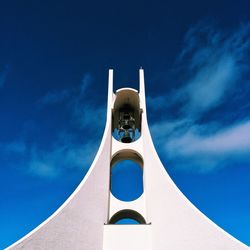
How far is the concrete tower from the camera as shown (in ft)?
15.9

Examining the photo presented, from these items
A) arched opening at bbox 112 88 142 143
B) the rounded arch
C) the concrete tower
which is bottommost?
the concrete tower

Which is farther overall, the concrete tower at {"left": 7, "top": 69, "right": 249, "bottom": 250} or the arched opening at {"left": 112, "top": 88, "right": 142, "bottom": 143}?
the arched opening at {"left": 112, "top": 88, "right": 142, "bottom": 143}

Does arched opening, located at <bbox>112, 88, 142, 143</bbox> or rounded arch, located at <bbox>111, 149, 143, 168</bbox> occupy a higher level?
arched opening, located at <bbox>112, 88, 142, 143</bbox>

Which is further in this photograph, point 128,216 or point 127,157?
point 127,157

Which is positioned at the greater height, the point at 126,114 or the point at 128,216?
the point at 126,114

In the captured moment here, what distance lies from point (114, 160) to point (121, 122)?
138cm

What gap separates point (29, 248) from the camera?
4246 millimetres

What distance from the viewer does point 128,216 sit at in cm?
802

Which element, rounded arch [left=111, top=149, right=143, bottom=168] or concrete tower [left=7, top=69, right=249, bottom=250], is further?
rounded arch [left=111, top=149, right=143, bottom=168]

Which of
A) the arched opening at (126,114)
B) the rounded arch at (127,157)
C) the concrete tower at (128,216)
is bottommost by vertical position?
the concrete tower at (128,216)

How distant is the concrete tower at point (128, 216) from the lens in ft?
15.9

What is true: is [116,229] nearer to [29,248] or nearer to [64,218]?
[64,218]

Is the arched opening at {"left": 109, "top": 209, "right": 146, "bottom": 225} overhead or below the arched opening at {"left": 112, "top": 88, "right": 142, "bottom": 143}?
below

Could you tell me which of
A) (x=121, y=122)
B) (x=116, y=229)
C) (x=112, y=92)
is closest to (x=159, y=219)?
(x=116, y=229)
